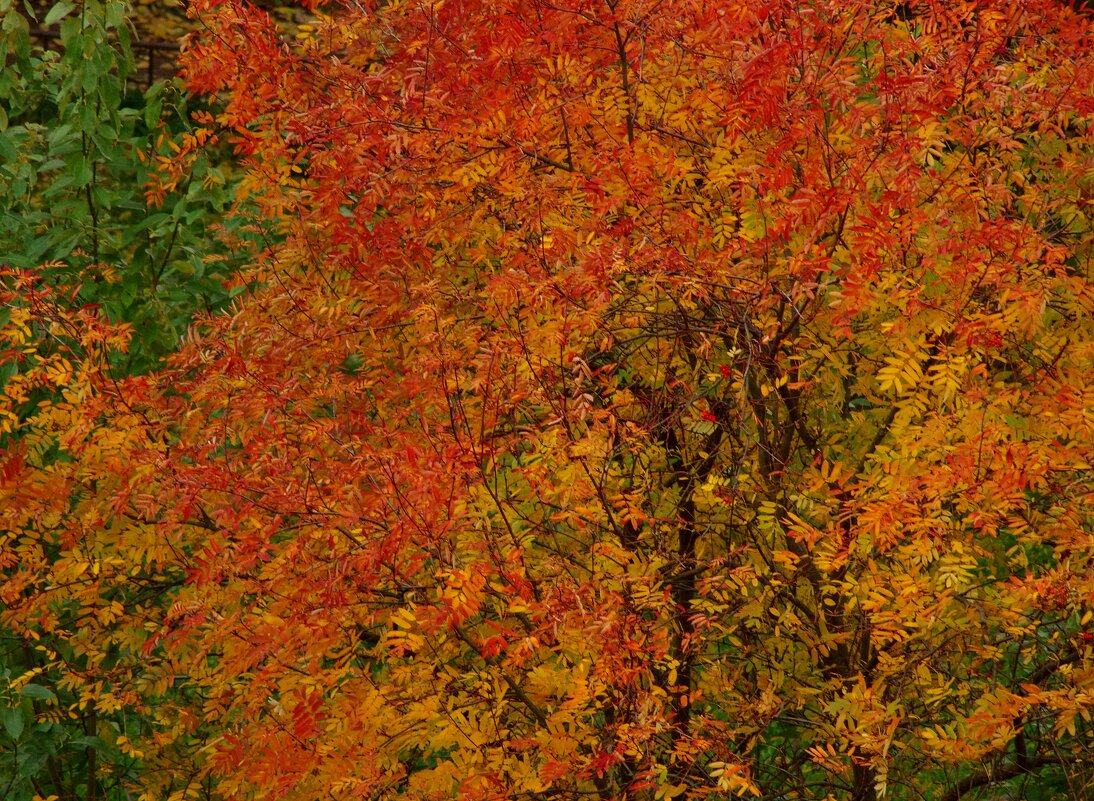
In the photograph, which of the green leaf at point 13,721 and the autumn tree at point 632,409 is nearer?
the autumn tree at point 632,409

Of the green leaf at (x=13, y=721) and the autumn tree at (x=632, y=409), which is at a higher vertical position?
the autumn tree at (x=632, y=409)

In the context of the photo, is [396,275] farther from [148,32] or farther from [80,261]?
[148,32]

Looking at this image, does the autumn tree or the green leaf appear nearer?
the autumn tree

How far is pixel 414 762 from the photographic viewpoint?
5.03 metres

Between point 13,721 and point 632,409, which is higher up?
point 632,409

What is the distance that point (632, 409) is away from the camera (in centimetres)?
488

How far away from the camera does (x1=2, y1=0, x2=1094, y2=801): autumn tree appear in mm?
3998

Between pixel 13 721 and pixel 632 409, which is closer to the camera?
pixel 632 409

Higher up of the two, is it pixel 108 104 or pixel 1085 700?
pixel 108 104

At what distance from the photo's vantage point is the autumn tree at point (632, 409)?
3998mm

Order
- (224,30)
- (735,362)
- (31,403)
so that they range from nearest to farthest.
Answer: (735,362), (224,30), (31,403)

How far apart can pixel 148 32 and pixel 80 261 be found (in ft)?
24.0

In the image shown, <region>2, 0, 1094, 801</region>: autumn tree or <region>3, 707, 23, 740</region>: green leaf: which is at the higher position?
<region>2, 0, 1094, 801</region>: autumn tree

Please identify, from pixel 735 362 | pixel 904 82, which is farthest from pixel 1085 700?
pixel 904 82
